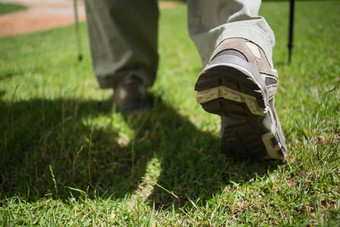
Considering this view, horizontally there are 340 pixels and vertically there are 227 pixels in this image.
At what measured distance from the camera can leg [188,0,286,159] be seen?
678mm

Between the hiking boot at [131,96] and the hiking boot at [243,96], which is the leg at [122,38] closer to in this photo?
the hiking boot at [131,96]

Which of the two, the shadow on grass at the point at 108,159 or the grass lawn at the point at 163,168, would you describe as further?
the shadow on grass at the point at 108,159

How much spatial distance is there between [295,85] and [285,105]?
32 centimetres

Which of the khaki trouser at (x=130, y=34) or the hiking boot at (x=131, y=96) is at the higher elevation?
the khaki trouser at (x=130, y=34)

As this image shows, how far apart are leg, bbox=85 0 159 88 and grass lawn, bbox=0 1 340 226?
24cm

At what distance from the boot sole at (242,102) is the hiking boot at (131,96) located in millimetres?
736

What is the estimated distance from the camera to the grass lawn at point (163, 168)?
751 mm

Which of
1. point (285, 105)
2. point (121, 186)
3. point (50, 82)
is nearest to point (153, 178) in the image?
point (121, 186)

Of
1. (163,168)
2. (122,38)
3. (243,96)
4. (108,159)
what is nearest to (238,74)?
(243,96)

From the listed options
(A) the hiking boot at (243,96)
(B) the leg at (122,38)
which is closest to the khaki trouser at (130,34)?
(B) the leg at (122,38)

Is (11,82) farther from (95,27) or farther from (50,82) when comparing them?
(95,27)

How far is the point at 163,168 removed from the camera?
1005mm

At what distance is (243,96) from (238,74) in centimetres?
7

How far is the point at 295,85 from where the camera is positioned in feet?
5.00
